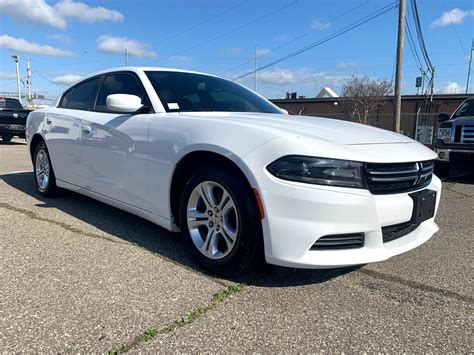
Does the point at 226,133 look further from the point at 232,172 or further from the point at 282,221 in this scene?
the point at 282,221

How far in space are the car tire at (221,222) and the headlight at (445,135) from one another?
6241 millimetres

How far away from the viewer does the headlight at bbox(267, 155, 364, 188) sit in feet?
7.81

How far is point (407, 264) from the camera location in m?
3.15

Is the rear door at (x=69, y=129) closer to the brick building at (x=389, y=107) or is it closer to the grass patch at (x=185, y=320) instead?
the grass patch at (x=185, y=320)

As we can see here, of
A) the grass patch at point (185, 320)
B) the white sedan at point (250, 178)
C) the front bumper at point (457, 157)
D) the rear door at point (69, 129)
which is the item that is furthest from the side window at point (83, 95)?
the front bumper at point (457, 157)

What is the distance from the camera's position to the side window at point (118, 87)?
3.68 metres

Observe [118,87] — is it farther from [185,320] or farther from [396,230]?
[396,230]

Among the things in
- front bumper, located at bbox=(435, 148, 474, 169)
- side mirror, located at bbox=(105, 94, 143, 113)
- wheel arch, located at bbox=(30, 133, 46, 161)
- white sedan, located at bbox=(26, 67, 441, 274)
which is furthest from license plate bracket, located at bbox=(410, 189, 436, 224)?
front bumper, located at bbox=(435, 148, 474, 169)

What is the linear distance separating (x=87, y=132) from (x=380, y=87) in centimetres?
3537

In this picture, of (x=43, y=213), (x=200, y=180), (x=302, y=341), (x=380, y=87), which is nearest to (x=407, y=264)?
(x=302, y=341)

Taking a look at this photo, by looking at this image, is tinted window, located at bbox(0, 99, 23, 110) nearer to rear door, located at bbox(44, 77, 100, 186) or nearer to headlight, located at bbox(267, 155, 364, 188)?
rear door, located at bbox(44, 77, 100, 186)

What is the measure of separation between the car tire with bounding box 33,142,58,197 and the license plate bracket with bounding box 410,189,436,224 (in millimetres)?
4085

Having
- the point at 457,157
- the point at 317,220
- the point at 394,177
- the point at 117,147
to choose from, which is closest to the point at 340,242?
the point at 317,220

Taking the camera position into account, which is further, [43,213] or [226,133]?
[43,213]
